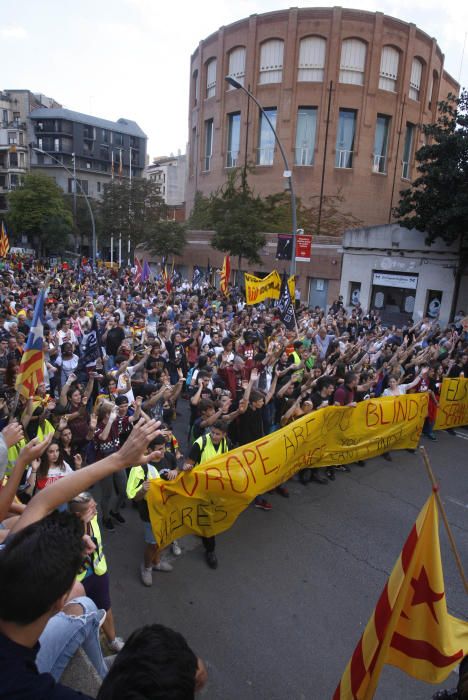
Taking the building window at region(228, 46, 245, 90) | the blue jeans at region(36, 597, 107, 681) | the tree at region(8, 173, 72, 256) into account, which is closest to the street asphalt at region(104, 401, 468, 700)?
the blue jeans at region(36, 597, 107, 681)

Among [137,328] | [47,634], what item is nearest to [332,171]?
[137,328]

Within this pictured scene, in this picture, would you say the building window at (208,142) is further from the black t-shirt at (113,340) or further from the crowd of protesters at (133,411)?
the black t-shirt at (113,340)

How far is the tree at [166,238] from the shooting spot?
34.1 metres

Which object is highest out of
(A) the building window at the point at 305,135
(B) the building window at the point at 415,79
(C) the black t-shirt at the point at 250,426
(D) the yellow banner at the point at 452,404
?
(B) the building window at the point at 415,79

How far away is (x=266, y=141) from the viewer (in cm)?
3550

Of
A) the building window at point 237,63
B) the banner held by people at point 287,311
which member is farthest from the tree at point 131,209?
the banner held by people at point 287,311

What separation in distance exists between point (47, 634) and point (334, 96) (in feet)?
121

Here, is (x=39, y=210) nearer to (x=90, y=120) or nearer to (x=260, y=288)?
(x=90, y=120)

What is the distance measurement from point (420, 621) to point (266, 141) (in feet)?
120

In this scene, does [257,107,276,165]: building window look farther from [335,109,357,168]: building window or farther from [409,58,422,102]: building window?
[409,58,422,102]: building window

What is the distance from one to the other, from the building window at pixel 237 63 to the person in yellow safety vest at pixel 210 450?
36.7 meters

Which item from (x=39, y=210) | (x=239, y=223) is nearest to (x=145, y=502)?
(x=239, y=223)

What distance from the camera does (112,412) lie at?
20.2 ft

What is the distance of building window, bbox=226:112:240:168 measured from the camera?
37.3m
